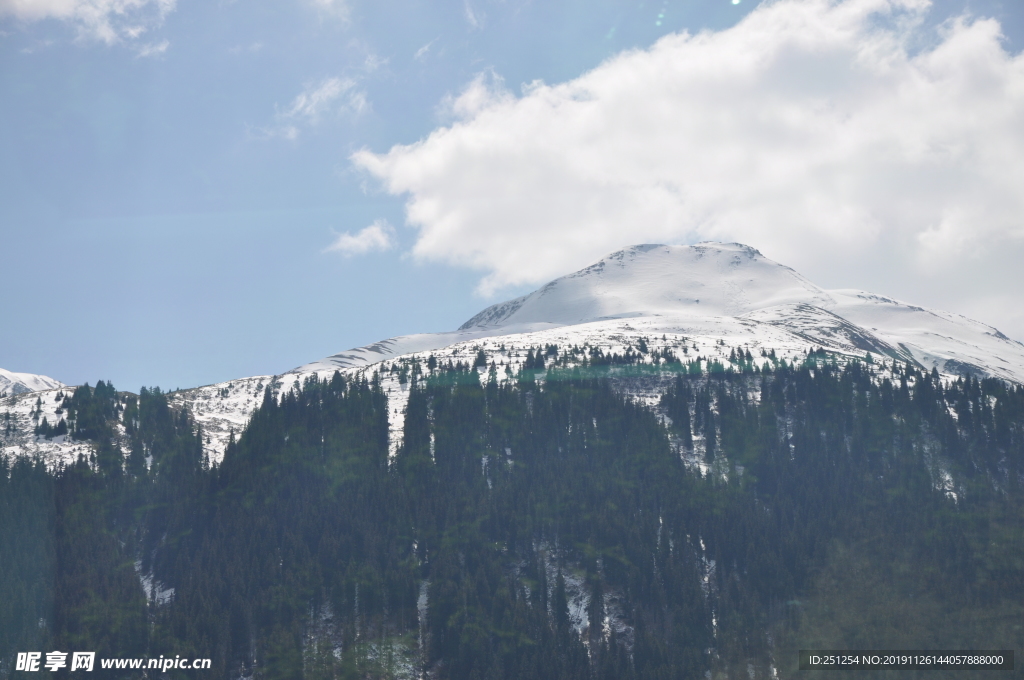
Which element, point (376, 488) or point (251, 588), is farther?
point (376, 488)

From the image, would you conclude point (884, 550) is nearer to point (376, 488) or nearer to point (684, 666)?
point (684, 666)

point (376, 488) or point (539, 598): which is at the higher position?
point (376, 488)

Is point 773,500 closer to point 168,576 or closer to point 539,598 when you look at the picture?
point 539,598

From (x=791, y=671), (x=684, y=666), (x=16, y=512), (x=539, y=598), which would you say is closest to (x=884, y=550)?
(x=791, y=671)

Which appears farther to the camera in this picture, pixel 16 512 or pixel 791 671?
pixel 16 512

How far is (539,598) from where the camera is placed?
170000mm

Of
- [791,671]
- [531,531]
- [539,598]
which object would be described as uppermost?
[531,531]

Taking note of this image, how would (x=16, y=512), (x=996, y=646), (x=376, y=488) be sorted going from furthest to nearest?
1. (x=376, y=488)
2. (x=16, y=512)
3. (x=996, y=646)

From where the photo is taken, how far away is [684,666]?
149 metres

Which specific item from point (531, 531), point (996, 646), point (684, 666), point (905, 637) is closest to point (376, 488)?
point (531, 531)

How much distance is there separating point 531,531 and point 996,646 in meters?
80.8

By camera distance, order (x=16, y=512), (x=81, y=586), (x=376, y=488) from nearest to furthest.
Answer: (x=81, y=586), (x=16, y=512), (x=376, y=488)

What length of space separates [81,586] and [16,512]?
26.3 metres

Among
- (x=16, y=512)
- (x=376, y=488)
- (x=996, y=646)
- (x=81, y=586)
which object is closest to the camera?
(x=996, y=646)
